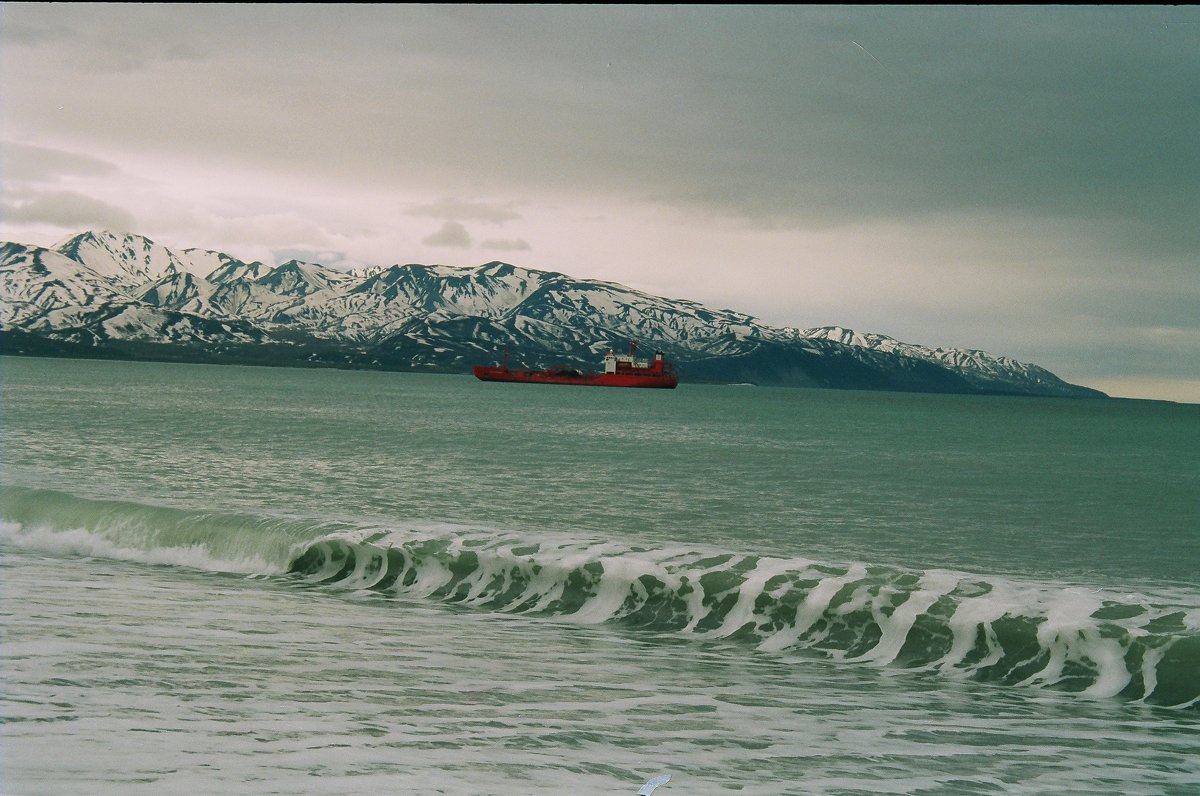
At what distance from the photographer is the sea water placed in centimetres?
605

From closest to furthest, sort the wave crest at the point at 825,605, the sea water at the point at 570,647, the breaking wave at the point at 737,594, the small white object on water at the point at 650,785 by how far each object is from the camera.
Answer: the small white object on water at the point at 650,785, the sea water at the point at 570,647, the wave crest at the point at 825,605, the breaking wave at the point at 737,594

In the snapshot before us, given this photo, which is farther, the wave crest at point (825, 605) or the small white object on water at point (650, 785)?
the wave crest at point (825, 605)

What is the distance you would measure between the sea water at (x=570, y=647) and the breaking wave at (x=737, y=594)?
55mm

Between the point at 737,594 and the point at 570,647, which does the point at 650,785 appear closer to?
the point at 570,647

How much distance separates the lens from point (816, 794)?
5715 mm

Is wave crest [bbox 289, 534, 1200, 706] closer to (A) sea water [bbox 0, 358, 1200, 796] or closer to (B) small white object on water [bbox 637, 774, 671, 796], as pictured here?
(A) sea water [bbox 0, 358, 1200, 796]

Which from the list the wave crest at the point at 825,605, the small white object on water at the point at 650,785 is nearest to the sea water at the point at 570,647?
the wave crest at the point at 825,605

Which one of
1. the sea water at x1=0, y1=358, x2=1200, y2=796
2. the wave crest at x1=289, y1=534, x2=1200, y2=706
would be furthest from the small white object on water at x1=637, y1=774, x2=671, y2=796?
the wave crest at x1=289, y1=534, x2=1200, y2=706

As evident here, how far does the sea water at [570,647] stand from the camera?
6047 millimetres

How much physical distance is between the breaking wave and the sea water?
5 cm

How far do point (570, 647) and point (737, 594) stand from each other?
10.2 ft

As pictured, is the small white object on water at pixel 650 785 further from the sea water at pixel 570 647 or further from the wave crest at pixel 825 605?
the wave crest at pixel 825 605

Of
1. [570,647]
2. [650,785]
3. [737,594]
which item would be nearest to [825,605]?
[737,594]

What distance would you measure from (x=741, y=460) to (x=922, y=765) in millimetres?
40183
